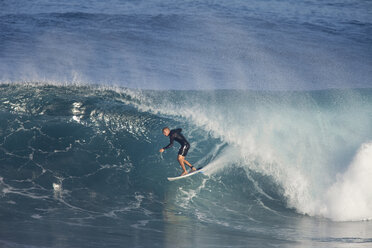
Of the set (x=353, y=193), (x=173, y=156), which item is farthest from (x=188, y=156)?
(x=353, y=193)

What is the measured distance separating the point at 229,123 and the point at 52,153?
19.7 feet

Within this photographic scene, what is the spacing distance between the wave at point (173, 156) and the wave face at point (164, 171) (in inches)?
1.3

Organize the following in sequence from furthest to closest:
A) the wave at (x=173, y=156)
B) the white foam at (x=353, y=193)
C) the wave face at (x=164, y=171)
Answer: the wave at (x=173, y=156)
the white foam at (x=353, y=193)
the wave face at (x=164, y=171)

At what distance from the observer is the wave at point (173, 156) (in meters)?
10.4

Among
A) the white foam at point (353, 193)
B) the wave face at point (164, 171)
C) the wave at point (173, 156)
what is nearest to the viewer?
the wave face at point (164, 171)

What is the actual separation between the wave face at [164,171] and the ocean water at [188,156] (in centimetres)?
4

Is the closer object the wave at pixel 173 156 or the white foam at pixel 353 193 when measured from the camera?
the white foam at pixel 353 193

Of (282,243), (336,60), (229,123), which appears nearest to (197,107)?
(229,123)

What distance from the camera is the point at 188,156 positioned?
12.7 meters

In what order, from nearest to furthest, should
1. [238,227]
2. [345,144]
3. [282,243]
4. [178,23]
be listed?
[282,243], [238,227], [345,144], [178,23]

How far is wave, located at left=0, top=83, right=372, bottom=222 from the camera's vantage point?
10430mm

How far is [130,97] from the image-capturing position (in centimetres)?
1503

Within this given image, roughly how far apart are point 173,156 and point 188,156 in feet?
1.53

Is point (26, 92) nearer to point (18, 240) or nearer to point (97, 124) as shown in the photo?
point (97, 124)
